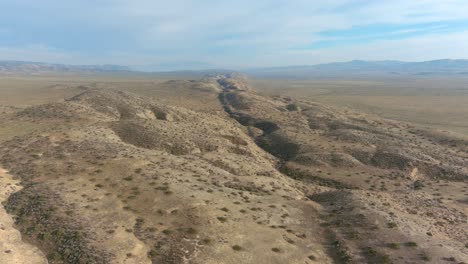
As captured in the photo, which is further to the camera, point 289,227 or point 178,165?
point 178,165

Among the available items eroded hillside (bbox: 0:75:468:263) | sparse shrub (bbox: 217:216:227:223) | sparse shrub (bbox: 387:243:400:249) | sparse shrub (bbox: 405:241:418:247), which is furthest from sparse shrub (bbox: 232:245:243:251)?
sparse shrub (bbox: 405:241:418:247)

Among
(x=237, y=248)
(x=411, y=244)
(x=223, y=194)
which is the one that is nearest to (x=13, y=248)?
(x=237, y=248)

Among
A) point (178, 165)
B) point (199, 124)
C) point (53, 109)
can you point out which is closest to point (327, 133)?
point (199, 124)

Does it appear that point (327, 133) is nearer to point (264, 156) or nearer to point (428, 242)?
point (264, 156)

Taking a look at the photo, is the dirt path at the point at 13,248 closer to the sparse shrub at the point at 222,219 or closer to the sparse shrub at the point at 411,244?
the sparse shrub at the point at 222,219

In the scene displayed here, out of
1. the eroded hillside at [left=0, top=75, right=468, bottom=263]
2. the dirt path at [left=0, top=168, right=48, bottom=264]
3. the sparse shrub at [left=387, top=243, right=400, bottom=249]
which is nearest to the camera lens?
the dirt path at [left=0, top=168, right=48, bottom=264]

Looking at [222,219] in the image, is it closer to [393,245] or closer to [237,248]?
[237,248]

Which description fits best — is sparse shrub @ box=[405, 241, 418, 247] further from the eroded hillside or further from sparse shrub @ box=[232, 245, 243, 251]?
sparse shrub @ box=[232, 245, 243, 251]

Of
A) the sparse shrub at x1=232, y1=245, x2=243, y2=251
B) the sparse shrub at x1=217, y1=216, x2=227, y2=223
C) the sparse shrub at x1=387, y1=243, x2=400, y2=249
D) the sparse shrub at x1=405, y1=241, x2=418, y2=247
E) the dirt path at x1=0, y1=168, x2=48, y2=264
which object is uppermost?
the dirt path at x1=0, y1=168, x2=48, y2=264
